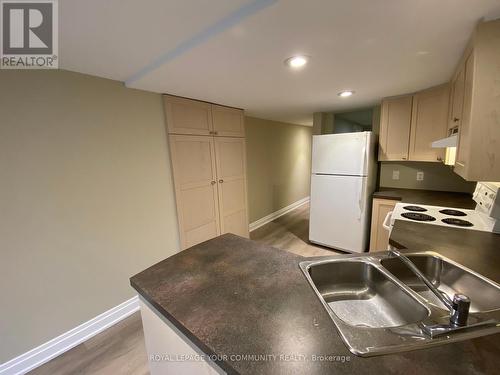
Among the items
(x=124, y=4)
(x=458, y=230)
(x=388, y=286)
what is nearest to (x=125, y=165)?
(x=124, y=4)

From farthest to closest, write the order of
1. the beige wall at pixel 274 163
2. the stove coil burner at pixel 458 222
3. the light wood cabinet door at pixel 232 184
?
the beige wall at pixel 274 163 → the light wood cabinet door at pixel 232 184 → the stove coil burner at pixel 458 222

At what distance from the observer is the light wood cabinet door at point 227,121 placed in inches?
106

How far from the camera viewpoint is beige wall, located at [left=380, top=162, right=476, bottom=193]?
2.48 m

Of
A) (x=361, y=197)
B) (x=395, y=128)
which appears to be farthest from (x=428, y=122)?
(x=361, y=197)

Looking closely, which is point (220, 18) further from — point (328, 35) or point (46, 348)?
point (46, 348)

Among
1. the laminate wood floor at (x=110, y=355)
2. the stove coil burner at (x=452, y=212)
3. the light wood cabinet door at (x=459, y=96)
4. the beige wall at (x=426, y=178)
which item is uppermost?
the light wood cabinet door at (x=459, y=96)

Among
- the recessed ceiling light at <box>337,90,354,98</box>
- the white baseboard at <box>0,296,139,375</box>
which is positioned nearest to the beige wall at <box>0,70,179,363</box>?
the white baseboard at <box>0,296,139,375</box>

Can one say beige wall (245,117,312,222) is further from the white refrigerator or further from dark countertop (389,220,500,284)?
dark countertop (389,220,500,284)

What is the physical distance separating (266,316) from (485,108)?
1433mm


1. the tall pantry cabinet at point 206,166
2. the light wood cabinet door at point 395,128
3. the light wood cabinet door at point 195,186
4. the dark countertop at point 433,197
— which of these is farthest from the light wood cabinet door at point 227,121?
the dark countertop at point 433,197

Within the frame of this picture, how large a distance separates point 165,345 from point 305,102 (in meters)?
2.77

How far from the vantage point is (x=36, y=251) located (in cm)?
149

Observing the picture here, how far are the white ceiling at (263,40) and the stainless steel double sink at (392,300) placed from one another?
3.95 feet

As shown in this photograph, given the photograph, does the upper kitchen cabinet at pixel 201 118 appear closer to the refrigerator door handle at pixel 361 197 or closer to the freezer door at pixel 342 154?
the freezer door at pixel 342 154
